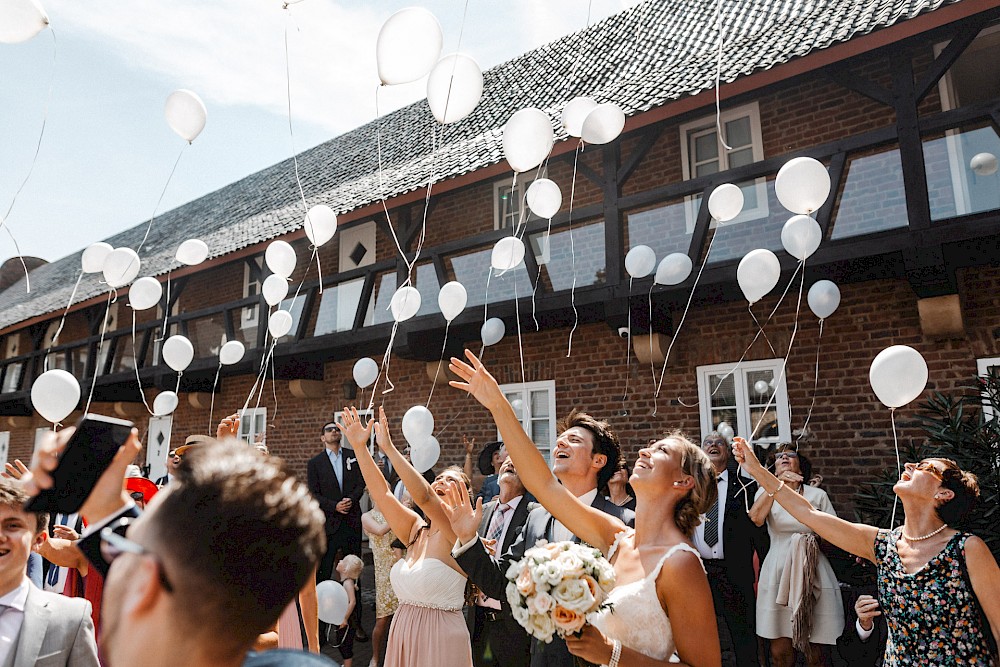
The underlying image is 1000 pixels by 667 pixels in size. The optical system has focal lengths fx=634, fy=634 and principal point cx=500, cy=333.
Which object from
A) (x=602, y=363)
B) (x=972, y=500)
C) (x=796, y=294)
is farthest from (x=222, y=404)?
(x=972, y=500)

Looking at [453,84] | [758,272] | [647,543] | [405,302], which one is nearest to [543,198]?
[453,84]

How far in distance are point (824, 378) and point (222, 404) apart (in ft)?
38.0

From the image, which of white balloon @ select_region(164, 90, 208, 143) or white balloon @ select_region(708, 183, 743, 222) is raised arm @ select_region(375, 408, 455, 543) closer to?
white balloon @ select_region(164, 90, 208, 143)

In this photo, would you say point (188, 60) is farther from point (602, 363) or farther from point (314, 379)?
point (314, 379)

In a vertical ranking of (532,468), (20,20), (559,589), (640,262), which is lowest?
→ (559,589)

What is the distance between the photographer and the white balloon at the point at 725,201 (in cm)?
580

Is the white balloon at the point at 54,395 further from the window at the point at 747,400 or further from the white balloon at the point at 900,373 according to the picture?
the window at the point at 747,400

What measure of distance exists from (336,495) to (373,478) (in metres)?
4.23

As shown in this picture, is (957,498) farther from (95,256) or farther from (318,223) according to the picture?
(95,256)

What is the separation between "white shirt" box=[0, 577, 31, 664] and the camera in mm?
1884

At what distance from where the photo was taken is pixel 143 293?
773 cm

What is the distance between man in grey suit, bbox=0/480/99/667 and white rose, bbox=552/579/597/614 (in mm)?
1419

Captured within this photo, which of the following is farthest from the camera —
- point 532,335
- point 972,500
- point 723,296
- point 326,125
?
point 532,335

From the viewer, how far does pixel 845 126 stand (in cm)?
727
